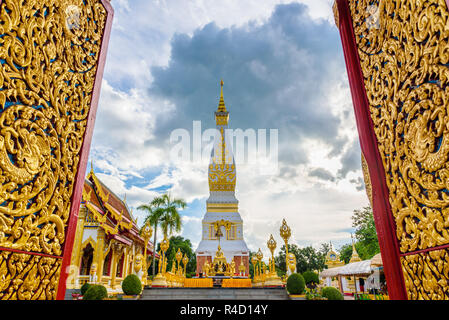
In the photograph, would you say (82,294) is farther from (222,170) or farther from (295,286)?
(222,170)

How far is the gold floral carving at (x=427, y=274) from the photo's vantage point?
1.65m

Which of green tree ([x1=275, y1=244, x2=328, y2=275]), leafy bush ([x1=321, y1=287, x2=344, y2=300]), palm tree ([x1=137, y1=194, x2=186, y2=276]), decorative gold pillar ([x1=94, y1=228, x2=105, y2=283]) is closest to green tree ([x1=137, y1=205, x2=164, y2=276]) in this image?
palm tree ([x1=137, y1=194, x2=186, y2=276])

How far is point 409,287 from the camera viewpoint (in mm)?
2025

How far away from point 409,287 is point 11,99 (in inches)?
128

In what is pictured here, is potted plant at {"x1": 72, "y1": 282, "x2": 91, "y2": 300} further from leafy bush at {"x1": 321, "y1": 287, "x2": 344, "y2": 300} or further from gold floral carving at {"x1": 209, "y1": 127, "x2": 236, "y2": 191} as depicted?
gold floral carving at {"x1": 209, "y1": 127, "x2": 236, "y2": 191}

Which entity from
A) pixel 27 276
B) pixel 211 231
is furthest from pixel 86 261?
pixel 27 276

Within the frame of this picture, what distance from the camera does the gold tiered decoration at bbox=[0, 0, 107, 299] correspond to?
177cm

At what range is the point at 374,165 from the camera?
2404 mm

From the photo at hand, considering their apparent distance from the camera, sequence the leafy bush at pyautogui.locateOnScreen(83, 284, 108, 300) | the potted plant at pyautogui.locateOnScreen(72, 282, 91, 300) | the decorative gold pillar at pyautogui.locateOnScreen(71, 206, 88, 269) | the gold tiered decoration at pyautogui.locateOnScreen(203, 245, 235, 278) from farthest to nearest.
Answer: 1. the gold tiered decoration at pyautogui.locateOnScreen(203, 245, 235, 278)
2. the decorative gold pillar at pyautogui.locateOnScreen(71, 206, 88, 269)
3. the potted plant at pyautogui.locateOnScreen(72, 282, 91, 300)
4. the leafy bush at pyautogui.locateOnScreen(83, 284, 108, 300)

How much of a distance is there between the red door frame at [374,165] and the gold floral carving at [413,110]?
3.0 inches

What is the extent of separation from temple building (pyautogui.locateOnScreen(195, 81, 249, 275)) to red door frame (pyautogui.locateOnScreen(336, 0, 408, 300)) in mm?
17859

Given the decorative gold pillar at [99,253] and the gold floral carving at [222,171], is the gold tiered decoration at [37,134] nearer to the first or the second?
the decorative gold pillar at [99,253]

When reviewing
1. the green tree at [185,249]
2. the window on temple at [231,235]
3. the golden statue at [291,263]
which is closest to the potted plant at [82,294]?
the golden statue at [291,263]

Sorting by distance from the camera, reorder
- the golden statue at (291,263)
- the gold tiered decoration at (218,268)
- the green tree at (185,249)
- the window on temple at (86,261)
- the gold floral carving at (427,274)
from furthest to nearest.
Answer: the green tree at (185,249) < the gold tiered decoration at (218,268) < the window on temple at (86,261) < the golden statue at (291,263) < the gold floral carving at (427,274)
